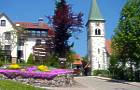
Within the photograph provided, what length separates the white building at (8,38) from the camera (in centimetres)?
6900

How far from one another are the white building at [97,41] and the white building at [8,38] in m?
29.0

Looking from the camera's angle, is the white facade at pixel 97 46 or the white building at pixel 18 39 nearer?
the white building at pixel 18 39

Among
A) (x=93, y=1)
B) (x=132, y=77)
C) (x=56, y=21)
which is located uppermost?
(x=93, y=1)

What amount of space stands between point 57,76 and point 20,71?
2587 mm

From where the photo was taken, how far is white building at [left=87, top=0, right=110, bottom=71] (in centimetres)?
9584

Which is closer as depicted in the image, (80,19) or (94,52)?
(80,19)

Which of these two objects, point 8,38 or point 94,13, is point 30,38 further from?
point 94,13

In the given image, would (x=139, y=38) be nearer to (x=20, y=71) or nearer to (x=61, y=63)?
(x=61, y=63)

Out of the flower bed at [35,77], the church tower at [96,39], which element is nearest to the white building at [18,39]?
the church tower at [96,39]

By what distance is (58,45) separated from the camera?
44625mm

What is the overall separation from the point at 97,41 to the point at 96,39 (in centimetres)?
67

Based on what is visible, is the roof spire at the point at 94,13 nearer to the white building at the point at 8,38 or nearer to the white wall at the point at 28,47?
the white wall at the point at 28,47

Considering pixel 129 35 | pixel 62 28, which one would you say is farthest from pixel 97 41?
pixel 129 35

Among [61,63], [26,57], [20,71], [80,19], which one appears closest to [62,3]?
[80,19]
